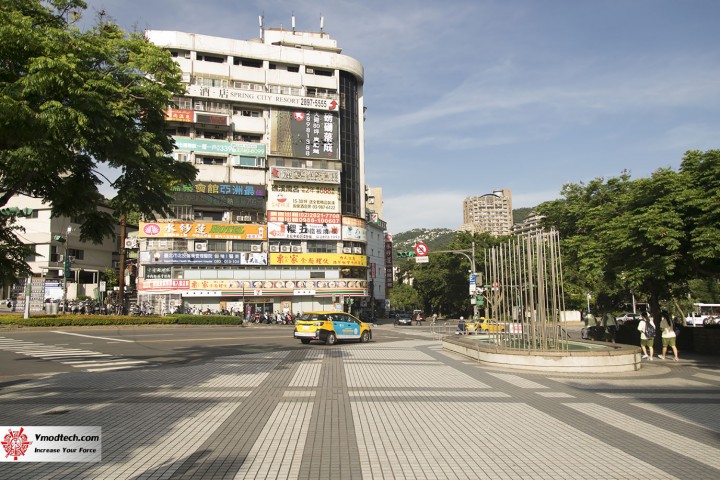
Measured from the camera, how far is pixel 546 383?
12.8m

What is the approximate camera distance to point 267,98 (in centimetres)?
5825

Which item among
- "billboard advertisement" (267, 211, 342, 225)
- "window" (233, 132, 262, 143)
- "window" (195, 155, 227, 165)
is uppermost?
"window" (233, 132, 262, 143)

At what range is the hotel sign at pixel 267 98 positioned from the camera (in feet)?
185

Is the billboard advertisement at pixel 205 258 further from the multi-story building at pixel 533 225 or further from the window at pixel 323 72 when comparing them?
the multi-story building at pixel 533 225

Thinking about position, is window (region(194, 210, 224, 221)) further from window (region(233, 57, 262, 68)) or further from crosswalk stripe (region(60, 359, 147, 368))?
crosswalk stripe (region(60, 359, 147, 368))

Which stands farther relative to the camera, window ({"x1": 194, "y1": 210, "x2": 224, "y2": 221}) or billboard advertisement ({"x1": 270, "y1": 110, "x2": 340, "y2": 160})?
billboard advertisement ({"x1": 270, "y1": 110, "x2": 340, "y2": 160})

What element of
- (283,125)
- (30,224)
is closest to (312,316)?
(283,125)

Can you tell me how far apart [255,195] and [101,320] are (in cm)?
2471

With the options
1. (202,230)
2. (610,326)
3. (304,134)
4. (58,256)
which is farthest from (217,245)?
(610,326)

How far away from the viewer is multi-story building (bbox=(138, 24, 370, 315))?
176 ft

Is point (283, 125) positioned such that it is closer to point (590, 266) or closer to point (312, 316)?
point (312, 316)

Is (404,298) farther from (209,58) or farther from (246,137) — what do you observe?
(209,58)

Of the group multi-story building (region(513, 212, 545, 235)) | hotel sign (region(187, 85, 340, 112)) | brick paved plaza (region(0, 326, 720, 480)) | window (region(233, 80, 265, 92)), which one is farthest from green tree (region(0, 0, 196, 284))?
window (region(233, 80, 265, 92))

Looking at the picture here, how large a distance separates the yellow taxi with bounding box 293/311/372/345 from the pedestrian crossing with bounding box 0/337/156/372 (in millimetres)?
8565
